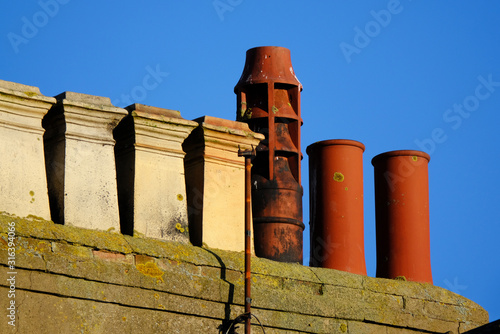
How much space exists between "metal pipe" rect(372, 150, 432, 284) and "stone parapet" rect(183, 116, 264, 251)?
6.00 ft

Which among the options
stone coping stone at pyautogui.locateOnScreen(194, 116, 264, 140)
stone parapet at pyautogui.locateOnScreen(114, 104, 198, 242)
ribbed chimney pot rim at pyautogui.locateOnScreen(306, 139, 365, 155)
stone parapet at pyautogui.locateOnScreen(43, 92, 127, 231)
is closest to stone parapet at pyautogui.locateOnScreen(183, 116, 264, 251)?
stone coping stone at pyautogui.locateOnScreen(194, 116, 264, 140)

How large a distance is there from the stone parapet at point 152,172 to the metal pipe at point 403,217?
102 inches

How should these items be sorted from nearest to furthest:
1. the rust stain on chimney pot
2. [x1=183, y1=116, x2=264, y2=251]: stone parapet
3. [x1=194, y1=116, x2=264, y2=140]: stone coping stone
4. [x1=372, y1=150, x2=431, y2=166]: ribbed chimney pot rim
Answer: [x1=183, y1=116, x2=264, y2=251]: stone parapet → [x1=194, y1=116, x2=264, y2=140]: stone coping stone → the rust stain on chimney pot → [x1=372, y1=150, x2=431, y2=166]: ribbed chimney pot rim

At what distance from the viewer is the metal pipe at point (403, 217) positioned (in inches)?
463

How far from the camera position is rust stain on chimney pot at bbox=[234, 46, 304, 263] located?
11.2 m

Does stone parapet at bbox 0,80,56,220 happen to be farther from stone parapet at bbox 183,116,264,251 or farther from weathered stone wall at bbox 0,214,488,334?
stone parapet at bbox 183,116,264,251

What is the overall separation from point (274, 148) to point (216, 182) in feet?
3.67

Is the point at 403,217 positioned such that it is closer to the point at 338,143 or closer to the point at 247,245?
the point at 338,143

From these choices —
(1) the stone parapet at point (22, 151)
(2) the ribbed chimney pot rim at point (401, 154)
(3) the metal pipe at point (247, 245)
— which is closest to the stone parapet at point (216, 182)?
(3) the metal pipe at point (247, 245)

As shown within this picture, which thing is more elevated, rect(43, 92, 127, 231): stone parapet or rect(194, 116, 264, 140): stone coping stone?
rect(194, 116, 264, 140): stone coping stone

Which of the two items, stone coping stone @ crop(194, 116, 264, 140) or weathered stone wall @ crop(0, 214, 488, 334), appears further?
stone coping stone @ crop(194, 116, 264, 140)

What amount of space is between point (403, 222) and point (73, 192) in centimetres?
383

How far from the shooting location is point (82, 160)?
9.73 metres

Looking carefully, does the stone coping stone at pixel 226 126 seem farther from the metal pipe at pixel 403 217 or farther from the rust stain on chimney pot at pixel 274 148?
the metal pipe at pixel 403 217
